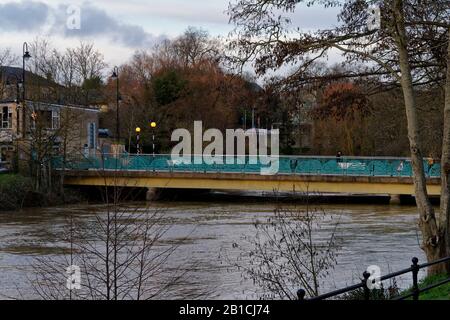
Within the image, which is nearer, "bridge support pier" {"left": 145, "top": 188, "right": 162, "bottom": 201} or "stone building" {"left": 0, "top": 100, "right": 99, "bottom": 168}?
"stone building" {"left": 0, "top": 100, "right": 99, "bottom": 168}

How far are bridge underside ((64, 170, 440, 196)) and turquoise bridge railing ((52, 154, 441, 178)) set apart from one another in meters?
0.34

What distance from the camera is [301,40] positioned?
591 inches

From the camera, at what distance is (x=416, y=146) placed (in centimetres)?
1488

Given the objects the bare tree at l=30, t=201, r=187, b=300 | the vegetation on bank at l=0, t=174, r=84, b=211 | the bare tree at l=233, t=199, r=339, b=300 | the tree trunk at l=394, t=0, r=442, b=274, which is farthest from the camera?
the vegetation on bank at l=0, t=174, r=84, b=211

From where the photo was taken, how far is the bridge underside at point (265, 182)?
45188 millimetres

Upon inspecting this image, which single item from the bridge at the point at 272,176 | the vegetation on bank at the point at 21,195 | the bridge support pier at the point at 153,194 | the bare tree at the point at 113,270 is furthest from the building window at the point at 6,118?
the bare tree at the point at 113,270

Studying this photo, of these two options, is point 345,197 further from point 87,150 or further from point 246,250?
point 246,250

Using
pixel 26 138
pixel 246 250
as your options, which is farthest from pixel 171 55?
pixel 246 250

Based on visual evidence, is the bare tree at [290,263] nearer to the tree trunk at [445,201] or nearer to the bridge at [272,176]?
the tree trunk at [445,201]

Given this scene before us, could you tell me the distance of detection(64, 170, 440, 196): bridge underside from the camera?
45188 mm

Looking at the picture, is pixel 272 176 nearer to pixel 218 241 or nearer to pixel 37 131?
pixel 37 131

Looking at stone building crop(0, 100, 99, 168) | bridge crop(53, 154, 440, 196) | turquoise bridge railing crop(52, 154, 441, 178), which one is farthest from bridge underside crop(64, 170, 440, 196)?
stone building crop(0, 100, 99, 168)

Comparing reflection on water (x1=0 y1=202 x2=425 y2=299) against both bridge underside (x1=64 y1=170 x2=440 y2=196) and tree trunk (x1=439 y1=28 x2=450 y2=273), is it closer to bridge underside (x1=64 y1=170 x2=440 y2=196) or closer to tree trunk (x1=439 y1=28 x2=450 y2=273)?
bridge underside (x1=64 y1=170 x2=440 y2=196)

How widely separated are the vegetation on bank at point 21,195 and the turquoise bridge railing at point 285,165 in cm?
384
